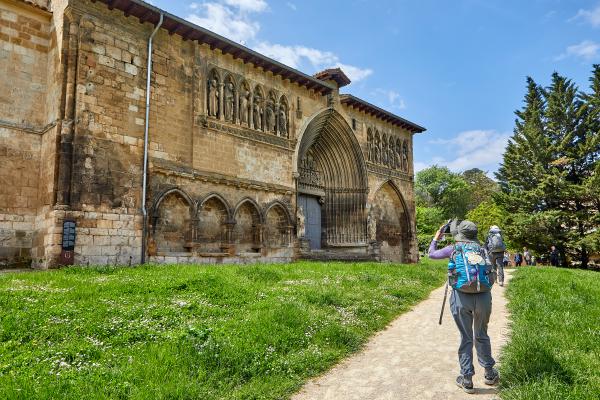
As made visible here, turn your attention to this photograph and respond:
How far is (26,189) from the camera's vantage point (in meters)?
12.1

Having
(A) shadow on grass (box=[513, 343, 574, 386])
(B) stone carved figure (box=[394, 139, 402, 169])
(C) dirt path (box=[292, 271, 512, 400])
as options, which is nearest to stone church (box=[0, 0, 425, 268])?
(B) stone carved figure (box=[394, 139, 402, 169])

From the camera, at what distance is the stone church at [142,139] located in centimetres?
1177

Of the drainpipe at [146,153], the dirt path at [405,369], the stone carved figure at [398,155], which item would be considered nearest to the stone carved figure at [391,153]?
the stone carved figure at [398,155]

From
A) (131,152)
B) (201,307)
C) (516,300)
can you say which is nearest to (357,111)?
(131,152)

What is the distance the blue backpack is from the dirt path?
3.32 ft

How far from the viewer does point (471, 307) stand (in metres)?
4.52

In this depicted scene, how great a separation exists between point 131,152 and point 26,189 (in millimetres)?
2891

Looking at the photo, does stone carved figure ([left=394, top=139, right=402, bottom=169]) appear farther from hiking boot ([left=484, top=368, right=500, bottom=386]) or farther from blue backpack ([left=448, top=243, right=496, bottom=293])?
hiking boot ([left=484, top=368, right=500, bottom=386])

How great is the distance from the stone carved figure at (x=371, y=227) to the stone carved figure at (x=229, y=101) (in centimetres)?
916

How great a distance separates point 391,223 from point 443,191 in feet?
107

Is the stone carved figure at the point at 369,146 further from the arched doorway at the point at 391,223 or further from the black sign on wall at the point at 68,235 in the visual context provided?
the black sign on wall at the point at 68,235

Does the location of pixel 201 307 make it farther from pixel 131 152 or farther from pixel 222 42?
pixel 222 42

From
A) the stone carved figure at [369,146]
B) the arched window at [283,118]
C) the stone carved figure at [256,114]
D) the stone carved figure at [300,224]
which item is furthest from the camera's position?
the stone carved figure at [369,146]

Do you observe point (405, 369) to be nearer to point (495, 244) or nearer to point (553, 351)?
point (553, 351)
